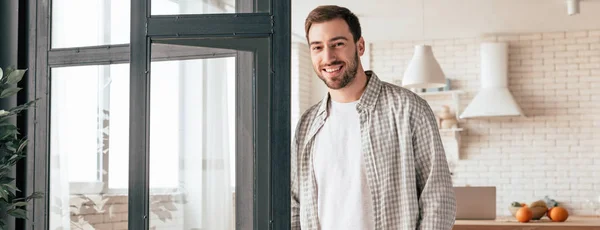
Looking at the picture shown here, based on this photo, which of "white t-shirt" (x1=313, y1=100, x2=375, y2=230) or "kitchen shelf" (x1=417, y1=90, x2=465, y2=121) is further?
"kitchen shelf" (x1=417, y1=90, x2=465, y2=121)

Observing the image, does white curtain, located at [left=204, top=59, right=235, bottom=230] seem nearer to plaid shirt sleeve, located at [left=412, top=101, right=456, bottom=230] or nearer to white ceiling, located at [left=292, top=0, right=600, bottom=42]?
plaid shirt sleeve, located at [left=412, top=101, right=456, bottom=230]

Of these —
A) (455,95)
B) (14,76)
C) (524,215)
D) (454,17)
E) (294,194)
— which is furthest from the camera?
(455,95)

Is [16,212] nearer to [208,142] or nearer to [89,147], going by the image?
[89,147]

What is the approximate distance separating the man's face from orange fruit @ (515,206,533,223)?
3388mm

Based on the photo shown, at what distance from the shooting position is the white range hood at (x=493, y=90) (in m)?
9.41

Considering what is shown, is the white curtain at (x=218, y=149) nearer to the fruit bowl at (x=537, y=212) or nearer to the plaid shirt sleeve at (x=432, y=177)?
the plaid shirt sleeve at (x=432, y=177)

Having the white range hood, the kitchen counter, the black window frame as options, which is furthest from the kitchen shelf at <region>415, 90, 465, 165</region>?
the black window frame

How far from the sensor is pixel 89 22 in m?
3.70

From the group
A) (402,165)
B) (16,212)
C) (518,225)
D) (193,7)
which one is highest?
(193,7)

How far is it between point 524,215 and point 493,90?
413cm

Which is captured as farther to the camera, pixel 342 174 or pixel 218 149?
pixel 218 149

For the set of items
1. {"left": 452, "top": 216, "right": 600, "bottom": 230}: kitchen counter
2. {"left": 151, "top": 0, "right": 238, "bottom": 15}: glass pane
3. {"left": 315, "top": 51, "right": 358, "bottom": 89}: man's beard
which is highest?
{"left": 151, "top": 0, "right": 238, "bottom": 15}: glass pane

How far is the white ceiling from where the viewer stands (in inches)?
314

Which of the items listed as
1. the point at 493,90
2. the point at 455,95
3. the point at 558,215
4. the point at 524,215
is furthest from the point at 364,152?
the point at 455,95
